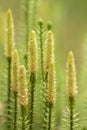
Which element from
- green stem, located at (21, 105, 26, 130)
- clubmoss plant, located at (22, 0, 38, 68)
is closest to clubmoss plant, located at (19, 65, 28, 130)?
green stem, located at (21, 105, 26, 130)

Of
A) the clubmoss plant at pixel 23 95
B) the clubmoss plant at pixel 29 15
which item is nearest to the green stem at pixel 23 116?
the clubmoss plant at pixel 23 95

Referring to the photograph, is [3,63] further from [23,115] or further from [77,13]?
[77,13]

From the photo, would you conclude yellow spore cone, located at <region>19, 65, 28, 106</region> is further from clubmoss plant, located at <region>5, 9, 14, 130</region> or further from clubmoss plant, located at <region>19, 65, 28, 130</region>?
clubmoss plant, located at <region>5, 9, 14, 130</region>

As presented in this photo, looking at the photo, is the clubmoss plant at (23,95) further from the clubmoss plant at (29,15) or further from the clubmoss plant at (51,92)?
the clubmoss plant at (29,15)

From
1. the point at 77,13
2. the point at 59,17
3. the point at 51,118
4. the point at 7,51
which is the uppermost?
the point at 77,13

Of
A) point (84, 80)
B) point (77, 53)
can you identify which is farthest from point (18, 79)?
point (77, 53)

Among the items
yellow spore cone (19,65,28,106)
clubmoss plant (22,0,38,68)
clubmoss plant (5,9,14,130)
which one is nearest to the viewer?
yellow spore cone (19,65,28,106)

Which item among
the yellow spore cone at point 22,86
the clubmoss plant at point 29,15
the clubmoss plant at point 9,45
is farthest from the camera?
the clubmoss plant at point 29,15

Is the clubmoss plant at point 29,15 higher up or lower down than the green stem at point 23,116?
higher up

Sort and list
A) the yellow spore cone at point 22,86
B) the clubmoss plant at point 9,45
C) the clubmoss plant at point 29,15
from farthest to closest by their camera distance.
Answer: the clubmoss plant at point 29,15 → the clubmoss plant at point 9,45 → the yellow spore cone at point 22,86
